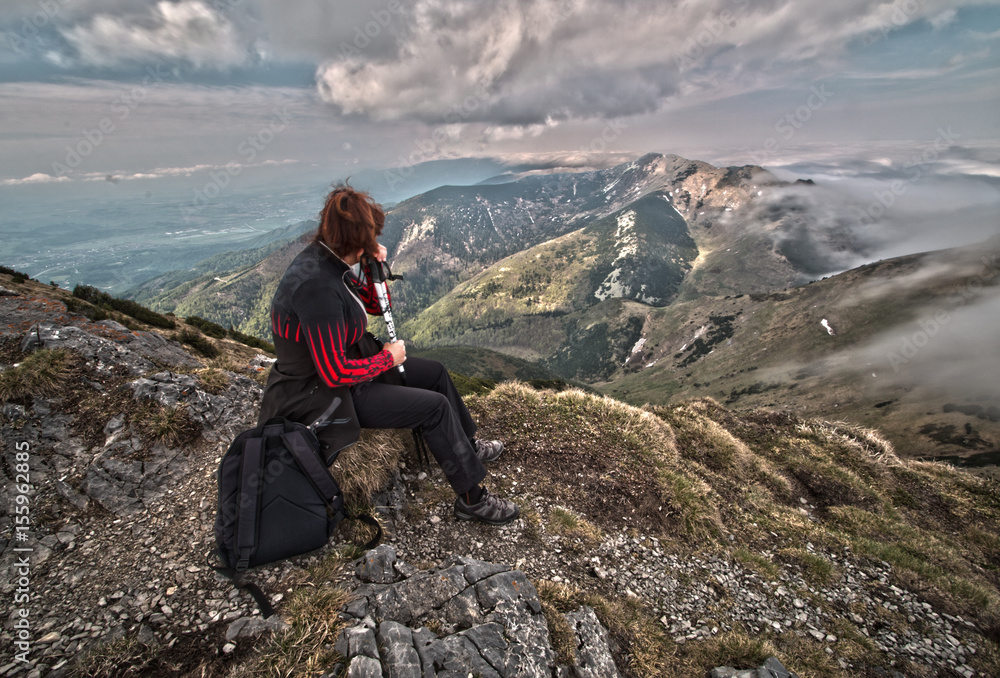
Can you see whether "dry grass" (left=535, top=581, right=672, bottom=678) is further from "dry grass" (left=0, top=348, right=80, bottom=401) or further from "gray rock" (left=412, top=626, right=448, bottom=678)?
"dry grass" (left=0, top=348, right=80, bottom=401)

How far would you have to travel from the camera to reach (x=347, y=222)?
5.47 m

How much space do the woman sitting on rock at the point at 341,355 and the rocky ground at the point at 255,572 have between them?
65.5 inches

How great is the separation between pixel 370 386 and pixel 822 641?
8594 millimetres

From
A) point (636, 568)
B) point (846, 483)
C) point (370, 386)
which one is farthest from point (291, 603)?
point (846, 483)

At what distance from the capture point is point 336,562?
5.39 metres

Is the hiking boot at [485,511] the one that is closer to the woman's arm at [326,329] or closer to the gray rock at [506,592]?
the gray rock at [506,592]

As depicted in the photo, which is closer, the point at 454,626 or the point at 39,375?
the point at 454,626

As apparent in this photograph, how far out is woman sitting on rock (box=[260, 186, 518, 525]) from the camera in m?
5.10

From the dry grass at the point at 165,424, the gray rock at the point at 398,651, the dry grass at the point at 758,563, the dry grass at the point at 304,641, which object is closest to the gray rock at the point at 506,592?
the gray rock at the point at 398,651

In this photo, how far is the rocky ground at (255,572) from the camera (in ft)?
14.3

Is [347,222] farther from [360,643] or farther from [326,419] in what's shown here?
[360,643]

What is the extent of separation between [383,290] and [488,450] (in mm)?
4386

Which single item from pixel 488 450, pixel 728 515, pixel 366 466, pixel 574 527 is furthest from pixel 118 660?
pixel 728 515

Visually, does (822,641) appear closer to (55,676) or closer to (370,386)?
(370,386)
